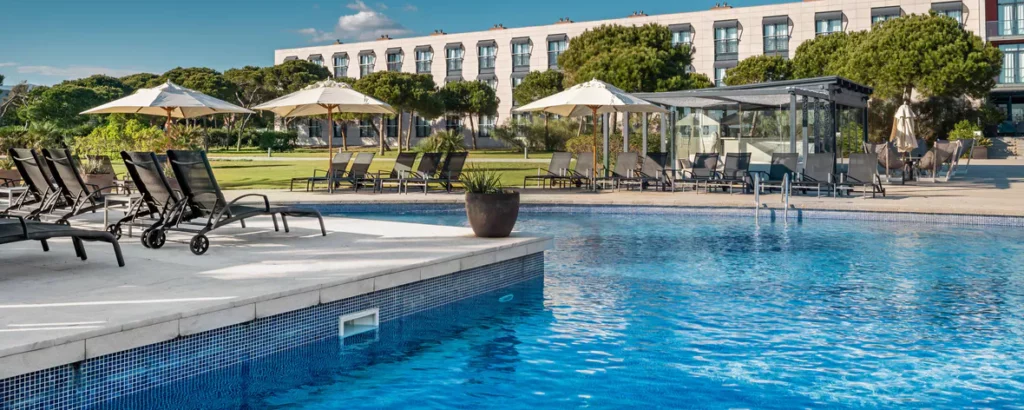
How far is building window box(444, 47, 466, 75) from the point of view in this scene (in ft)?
200

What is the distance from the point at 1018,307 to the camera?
603 centimetres

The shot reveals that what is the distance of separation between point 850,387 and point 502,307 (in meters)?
2.59

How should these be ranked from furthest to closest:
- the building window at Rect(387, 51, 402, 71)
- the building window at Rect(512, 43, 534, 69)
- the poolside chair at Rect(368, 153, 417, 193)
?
the building window at Rect(387, 51, 402, 71), the building window at Rect(512, 43, 534, 69), the poolside chair at Rect(368, 153, 417, 193)

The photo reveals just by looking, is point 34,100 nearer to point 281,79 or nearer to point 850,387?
point 281,79

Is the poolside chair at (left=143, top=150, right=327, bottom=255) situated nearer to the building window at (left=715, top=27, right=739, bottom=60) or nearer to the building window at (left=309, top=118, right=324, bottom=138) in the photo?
the building window at (left=715, top=27, right=739, bottom=60)

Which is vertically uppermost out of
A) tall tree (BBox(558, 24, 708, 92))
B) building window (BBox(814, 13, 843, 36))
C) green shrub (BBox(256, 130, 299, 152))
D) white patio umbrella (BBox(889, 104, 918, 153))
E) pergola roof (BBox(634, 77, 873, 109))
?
building window (BBox(814, 13, 843, 36))

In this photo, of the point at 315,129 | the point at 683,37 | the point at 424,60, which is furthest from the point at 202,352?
the point at 315,129

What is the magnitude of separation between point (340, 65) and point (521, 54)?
662 inches

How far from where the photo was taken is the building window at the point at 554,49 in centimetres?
5645

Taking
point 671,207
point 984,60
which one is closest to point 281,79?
point 984,60

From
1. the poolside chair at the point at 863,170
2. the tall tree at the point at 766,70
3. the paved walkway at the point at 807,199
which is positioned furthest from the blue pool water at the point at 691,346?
the tall tree at the point at 766,70

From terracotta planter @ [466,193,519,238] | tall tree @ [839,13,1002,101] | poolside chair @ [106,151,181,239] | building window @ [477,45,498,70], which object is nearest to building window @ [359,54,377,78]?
building window @ [477,45,498,70]

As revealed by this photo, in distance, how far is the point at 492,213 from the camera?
6.91m

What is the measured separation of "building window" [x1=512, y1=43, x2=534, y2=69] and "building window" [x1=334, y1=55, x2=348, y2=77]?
15.5 metres
